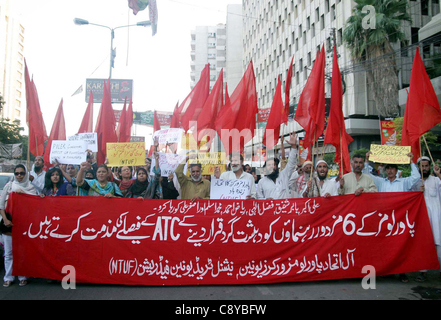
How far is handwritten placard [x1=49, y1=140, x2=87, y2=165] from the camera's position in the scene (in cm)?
557

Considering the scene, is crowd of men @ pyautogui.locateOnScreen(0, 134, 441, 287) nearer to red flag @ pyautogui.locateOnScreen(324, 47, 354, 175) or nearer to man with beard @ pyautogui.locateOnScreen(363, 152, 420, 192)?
man with beard @ pyautogui.locateOnScreen(363, 152, 420, 192)

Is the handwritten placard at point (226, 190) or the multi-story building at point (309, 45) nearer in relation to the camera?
the handwritten placard at point (226, 190)

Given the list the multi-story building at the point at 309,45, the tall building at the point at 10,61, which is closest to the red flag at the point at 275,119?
the multi-story building at the point at 309,45

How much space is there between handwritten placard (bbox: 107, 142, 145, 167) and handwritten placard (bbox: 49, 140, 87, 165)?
43 cm

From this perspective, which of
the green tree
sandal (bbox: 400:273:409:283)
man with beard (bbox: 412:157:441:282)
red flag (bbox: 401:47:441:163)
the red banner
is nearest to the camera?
the red banner

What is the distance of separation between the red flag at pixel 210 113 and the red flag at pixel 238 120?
0.21 metres

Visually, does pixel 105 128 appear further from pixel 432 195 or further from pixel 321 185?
pixel 432 195

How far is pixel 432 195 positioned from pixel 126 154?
482 centimetres

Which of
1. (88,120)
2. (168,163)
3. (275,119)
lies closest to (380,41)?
Answer: (275,119)

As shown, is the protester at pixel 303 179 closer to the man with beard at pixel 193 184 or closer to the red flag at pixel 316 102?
the red flag at pixel 316 102

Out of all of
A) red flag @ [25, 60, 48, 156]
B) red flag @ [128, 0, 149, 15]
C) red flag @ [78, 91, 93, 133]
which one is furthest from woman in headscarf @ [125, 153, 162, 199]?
red flag @ [128, 0, 149, 15]

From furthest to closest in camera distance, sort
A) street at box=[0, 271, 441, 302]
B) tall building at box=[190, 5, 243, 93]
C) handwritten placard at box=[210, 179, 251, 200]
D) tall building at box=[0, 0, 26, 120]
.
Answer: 1. tall building at box=[0, 0, 26, 120]
2. tall building at box=[190, 5, 243, 93]
3. handwritten placard at box=[210, 179, 251, 200]
4. street at box=[0, 271, 441, 302]

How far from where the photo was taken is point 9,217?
4.70 meters

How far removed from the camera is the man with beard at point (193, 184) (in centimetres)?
536
